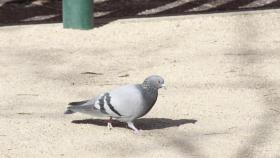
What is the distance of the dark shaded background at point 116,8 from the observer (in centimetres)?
896

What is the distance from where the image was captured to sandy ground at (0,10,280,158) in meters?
5.19

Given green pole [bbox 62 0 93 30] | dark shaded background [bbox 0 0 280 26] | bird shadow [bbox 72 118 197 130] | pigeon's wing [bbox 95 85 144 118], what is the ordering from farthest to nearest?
dark shaded background [bbox 0 0 280 26], green pole [bbox 62 0 93 30], bird shadow [bbox 72 118 197 130], pigeon's wing [bbox 95 85 144 118]

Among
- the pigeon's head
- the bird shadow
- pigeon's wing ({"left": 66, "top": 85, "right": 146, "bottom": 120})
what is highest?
the pigeon's head

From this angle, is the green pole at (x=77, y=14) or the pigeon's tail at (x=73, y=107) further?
the green pole at (x=77, y=14)

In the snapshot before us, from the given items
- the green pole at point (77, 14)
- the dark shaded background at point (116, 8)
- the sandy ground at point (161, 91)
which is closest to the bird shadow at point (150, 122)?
the sandy ground at point (161, 91)

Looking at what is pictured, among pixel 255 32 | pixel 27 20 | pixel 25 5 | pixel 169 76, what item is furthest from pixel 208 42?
pixel 25 5

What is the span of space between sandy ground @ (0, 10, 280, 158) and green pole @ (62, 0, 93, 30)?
0.09 m

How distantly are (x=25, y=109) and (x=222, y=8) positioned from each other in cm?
381

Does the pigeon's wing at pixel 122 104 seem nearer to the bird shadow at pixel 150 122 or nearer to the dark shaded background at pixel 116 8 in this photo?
the bird shadow at pixel 150 122

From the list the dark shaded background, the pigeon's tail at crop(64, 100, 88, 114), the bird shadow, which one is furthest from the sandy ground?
the dark shaded background

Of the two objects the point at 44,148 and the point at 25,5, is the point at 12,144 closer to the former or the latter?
the point at 44,148

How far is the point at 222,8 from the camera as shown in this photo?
364 inches

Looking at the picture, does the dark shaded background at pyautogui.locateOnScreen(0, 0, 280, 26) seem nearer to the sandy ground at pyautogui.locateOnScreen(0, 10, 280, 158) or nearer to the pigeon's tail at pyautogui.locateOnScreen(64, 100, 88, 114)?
the sandy ground at pyautogui.locateOnScreen(0, 10, 280, 158)

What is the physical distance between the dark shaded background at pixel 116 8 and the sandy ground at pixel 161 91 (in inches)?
19.3
